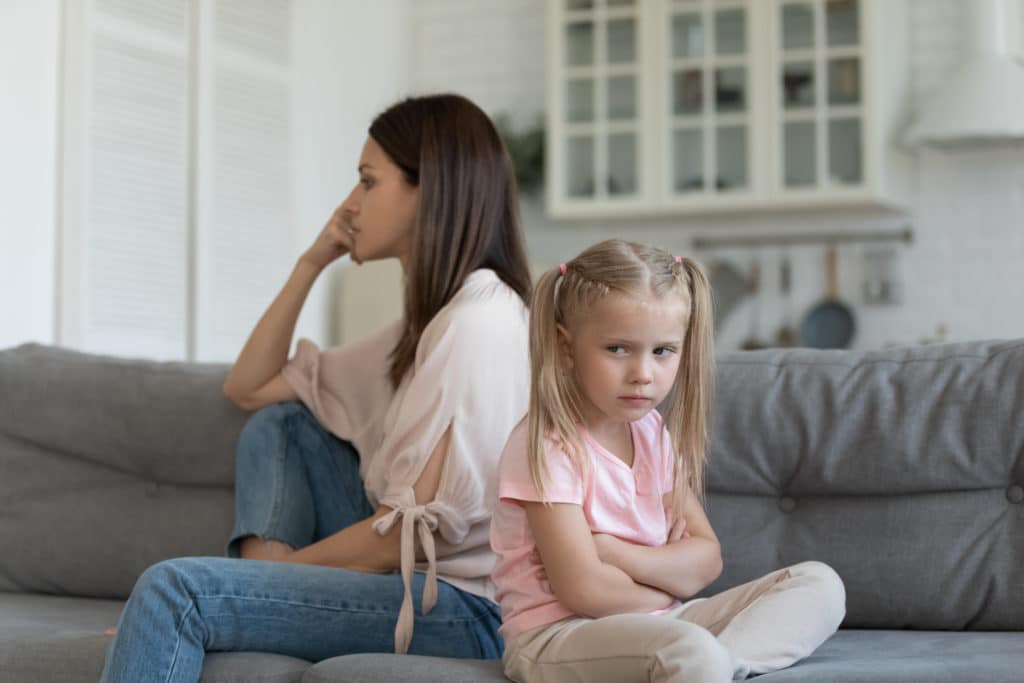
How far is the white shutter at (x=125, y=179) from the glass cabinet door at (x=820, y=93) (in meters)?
2.27

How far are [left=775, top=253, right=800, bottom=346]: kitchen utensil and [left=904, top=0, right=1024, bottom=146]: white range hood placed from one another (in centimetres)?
73

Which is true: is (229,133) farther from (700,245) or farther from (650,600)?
(650,600)

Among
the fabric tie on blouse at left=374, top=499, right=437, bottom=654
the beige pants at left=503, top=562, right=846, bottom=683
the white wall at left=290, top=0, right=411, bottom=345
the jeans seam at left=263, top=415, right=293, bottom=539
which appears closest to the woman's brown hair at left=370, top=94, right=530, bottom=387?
the jeans seam at left=263, top=415, right=293, bottom=539

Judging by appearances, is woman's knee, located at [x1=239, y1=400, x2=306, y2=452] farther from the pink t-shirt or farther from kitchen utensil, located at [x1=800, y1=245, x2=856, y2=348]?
kitchen utensil, located at [x1=800, y1=245, x2=856, y2=348]

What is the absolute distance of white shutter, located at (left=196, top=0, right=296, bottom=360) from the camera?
4.71 meters

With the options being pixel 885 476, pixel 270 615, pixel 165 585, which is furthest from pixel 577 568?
pixel 885 476

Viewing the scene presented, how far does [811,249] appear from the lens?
5.48 meters

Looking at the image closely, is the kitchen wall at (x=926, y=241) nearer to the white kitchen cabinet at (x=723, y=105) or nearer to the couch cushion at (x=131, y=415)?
the white kitchen cabinet at (x=723, y=105)

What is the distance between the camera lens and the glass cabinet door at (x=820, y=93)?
511 centimetres

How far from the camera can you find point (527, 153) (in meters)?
5.68

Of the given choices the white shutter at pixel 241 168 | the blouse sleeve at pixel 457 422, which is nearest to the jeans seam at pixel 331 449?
the blouse sleeve at pixel 457 422

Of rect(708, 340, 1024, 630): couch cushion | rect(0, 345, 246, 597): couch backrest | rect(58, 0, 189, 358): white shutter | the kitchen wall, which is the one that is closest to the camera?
rect(708, 340, 1024, 630): couch cushion

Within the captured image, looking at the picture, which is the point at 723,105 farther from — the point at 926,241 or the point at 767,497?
the point at 767,497

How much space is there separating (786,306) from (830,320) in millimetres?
186
